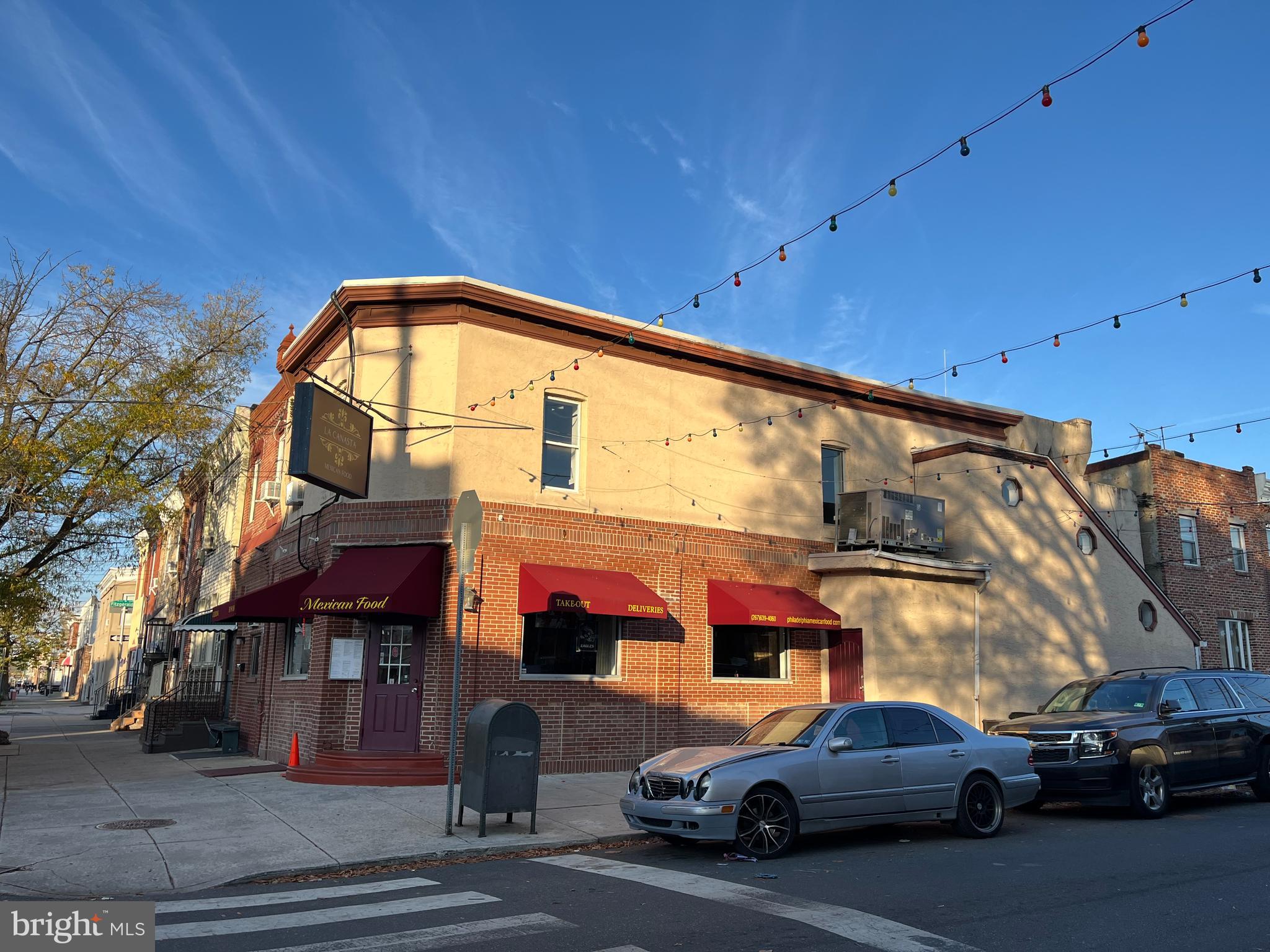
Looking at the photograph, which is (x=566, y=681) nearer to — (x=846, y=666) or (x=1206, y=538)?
(x=846, y=666)

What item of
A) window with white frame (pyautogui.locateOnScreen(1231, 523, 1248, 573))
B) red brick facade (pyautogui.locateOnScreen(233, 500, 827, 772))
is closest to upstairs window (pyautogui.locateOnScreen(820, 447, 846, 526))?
red brick facade (pyautogui.locateOnScreen(233, 500, 827, 772))

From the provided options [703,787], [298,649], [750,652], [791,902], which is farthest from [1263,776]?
[298,649]

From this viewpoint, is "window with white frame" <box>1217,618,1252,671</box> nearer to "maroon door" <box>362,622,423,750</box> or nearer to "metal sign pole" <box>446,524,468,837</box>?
"maroon door" <box>362,622,423,750</box>

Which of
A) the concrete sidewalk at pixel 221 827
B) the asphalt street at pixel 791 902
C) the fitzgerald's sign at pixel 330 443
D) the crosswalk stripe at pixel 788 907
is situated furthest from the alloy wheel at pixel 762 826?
the fitzgerald's sign at pixel 330 443

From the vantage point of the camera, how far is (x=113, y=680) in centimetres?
4544

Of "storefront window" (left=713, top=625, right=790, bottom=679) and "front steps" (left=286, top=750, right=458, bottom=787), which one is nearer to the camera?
"front steps" (left=286, top=750, right=458, bottom=787)

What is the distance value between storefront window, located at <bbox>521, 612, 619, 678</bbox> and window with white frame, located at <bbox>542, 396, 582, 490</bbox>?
7.38 ft

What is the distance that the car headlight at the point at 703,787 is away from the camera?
8930mm

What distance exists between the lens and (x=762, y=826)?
9.00 metres

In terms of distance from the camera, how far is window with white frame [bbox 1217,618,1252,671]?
1051 inches

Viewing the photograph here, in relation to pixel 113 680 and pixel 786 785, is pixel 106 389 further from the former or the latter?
pixel 113 680

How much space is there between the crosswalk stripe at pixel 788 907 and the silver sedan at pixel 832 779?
70cm

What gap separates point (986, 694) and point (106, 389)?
19171 millimetres

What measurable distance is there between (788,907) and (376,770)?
8.73m
